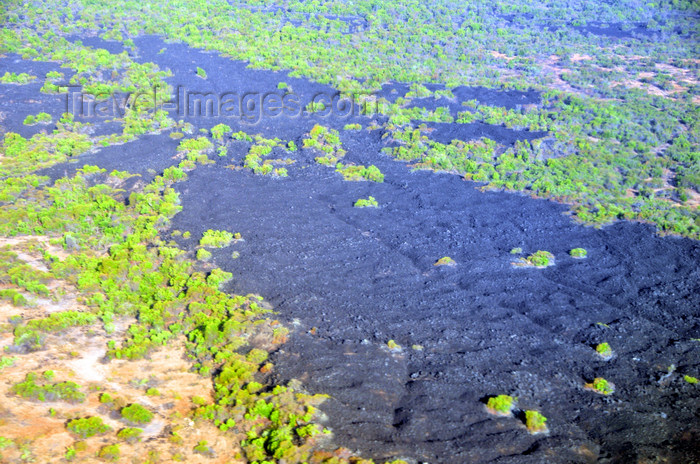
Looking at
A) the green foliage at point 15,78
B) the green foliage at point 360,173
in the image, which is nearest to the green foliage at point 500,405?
the green foliage at point 360,173

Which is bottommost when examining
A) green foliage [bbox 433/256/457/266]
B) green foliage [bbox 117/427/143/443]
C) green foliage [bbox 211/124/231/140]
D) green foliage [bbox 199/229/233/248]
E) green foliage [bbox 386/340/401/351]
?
green foliage [bbox 117/427/143/443]

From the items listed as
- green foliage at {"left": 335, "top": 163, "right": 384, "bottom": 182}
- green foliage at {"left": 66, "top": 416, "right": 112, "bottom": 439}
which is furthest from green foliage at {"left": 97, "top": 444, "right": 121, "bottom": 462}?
green foliage at {"left": 335, "top": 163, "right": 384, "bottom": 182}

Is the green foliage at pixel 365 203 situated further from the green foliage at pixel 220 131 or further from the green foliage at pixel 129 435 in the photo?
the green foliage at pixel 129 435

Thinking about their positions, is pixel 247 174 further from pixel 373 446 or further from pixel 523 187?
pixel 373 446

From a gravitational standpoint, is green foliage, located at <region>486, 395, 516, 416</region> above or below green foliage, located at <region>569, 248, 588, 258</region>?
below

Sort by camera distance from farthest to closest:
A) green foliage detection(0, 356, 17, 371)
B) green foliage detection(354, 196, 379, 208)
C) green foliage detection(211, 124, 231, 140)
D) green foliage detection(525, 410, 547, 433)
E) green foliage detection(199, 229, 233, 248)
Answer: green foliage detection(211, 124, 231, 140) < green foliage detection(354, 196, 379, 208) < green foliage detection(199, 229, 233, 248) < green foliage detection(0, 356, 17, 371) < green foliage detection(525, 410, 547, 433)

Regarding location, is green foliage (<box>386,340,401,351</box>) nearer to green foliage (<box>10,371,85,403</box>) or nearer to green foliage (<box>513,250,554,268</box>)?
green foliage (<box>513,250,554,268</box>)
